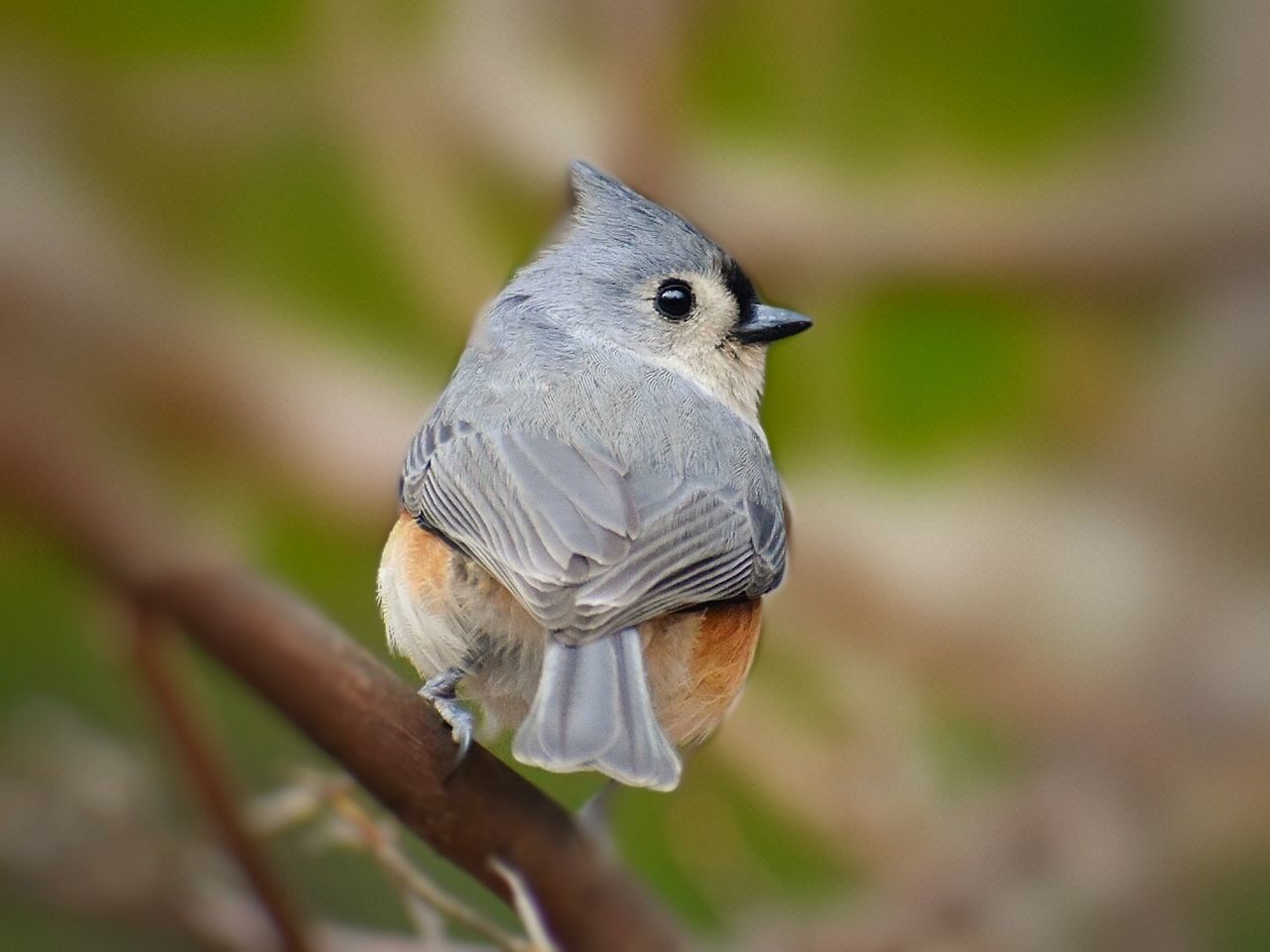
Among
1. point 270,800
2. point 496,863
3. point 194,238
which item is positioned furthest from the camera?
point 194,238

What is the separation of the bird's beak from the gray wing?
0.25 m

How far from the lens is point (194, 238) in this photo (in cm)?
251

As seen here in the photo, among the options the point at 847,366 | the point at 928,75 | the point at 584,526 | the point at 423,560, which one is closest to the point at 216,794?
the point at 423,560

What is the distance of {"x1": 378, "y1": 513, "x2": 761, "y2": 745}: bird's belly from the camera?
142 cm

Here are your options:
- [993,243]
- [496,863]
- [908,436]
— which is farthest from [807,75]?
[496,863]

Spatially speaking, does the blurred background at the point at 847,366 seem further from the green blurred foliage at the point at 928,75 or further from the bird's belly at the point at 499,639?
the bird's belly at the point at 499,639

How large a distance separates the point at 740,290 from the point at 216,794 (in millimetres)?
820

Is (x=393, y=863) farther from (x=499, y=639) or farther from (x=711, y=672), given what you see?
(x=711, y=672)

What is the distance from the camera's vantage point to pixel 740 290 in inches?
73.0

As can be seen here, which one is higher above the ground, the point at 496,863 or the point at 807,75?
the point at 807,75

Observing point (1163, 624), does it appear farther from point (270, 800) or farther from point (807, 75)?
point (270, 800)

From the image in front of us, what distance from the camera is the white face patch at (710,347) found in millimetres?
1856

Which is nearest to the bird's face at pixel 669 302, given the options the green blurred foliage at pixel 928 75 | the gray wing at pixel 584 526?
the gray wing at pixel 584 526

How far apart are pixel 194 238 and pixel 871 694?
1.29 metres
